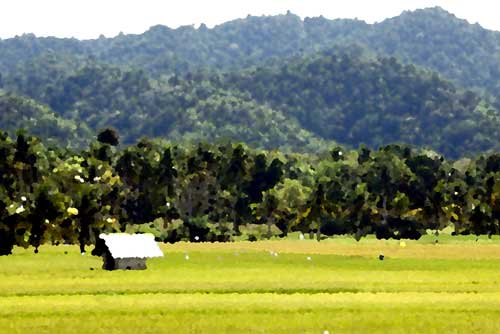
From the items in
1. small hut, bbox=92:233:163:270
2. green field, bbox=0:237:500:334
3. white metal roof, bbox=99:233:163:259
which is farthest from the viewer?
white metal roof, bbox=99:233:163:259

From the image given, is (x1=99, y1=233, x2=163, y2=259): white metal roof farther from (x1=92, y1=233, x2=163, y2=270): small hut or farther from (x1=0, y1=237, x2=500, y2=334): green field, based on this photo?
(x1=0, y1=237, x2=500, y2=334): green field

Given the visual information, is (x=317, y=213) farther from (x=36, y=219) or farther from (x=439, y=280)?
(x=439, y=280)

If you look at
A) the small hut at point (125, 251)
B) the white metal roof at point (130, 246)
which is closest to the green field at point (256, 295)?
the small hut at point (125, 251)

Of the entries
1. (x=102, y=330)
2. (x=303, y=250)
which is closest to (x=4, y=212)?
(x=303, y=250)

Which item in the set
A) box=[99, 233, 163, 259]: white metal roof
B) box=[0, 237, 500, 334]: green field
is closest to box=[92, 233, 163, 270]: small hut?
box=[99, 233, 163, 259]: white metal roof

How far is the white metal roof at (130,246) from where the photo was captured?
4250 inches

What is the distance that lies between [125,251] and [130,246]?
4.49 feet

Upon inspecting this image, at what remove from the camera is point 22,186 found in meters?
190

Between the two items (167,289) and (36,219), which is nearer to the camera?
(167,289)

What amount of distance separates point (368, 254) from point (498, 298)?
64.6 m

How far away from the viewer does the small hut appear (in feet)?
353

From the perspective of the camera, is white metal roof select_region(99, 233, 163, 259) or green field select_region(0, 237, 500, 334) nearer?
green field select_region(0, 237, 500, 334)

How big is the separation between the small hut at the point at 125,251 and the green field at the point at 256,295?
1937mm

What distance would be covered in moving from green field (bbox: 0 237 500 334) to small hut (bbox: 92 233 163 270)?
1.94m
